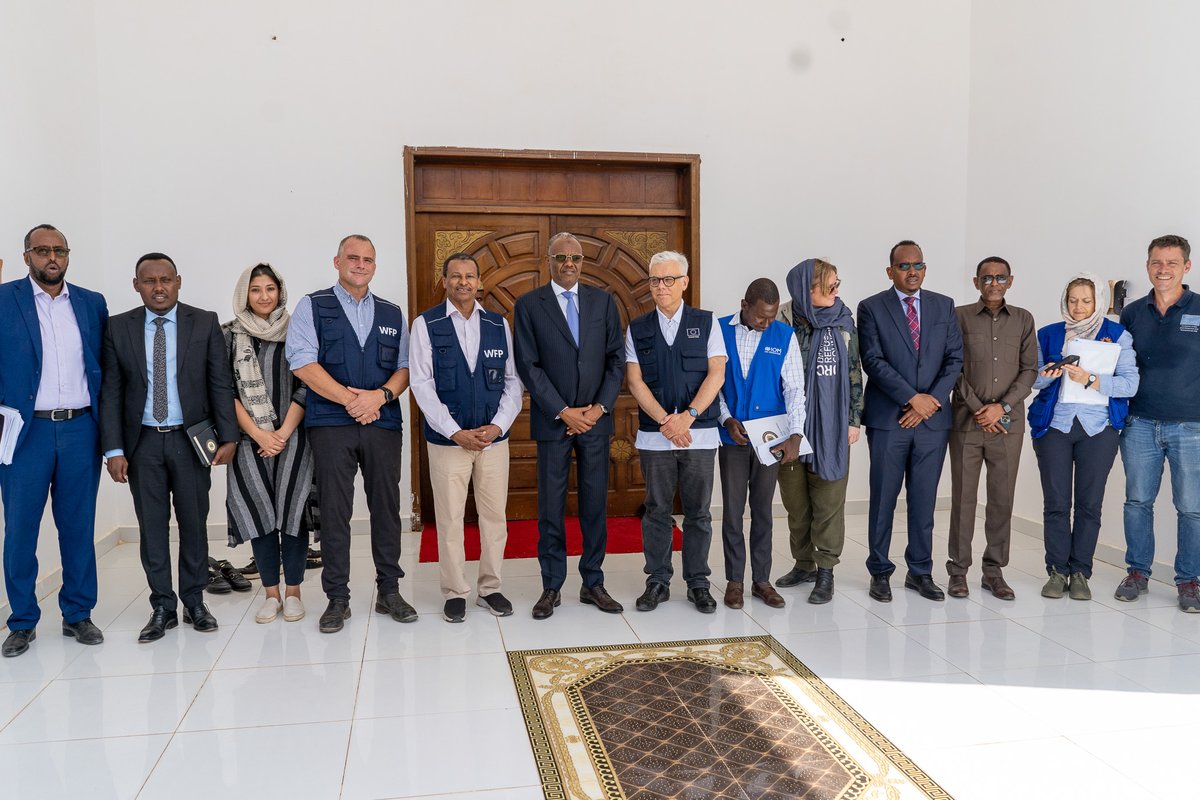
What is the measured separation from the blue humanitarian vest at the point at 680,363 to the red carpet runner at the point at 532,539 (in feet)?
4.57

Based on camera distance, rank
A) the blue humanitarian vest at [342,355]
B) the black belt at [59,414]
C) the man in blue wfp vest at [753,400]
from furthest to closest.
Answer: the man in blue wfp vest at [753,400] → the blue humanitarian vest at [342,355] → the black belt at [59,414]

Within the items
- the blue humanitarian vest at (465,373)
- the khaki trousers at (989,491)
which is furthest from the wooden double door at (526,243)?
the khaki trousers at (989,491)

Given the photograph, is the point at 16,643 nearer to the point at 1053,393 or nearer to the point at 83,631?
the point at 83,631

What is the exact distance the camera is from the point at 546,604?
4012mm

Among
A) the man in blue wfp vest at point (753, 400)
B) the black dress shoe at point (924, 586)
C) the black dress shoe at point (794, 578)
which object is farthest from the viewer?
the black dress shoe at point (794, 578)

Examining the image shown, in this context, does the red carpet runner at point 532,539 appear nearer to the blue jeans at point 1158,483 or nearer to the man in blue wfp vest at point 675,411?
the man in blue wfp vest at point 675,411

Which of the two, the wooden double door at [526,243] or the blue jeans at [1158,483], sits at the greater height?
the wooden double door at [526,243]

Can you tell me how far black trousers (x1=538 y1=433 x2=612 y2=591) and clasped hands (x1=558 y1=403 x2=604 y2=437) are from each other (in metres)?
0.08

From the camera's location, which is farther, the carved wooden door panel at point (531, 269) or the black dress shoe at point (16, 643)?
the carved wooden door panel at point (531, 269)

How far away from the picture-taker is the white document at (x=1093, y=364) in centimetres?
411

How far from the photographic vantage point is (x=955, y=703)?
305cm

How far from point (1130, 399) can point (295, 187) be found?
4853mm

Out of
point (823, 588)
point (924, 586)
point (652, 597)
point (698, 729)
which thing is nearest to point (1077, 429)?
point (924, 586)

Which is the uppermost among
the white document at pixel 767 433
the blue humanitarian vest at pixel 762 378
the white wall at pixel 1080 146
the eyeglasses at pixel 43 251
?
the white wall at pixel 1080 146
